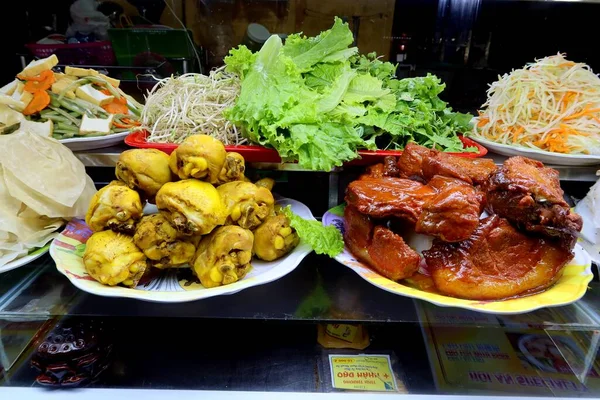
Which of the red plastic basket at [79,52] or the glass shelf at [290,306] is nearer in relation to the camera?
the glass shelf at [290,306]

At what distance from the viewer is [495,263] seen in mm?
1220

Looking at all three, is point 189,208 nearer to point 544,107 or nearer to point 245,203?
point 245,203

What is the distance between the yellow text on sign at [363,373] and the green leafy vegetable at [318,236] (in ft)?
1.32

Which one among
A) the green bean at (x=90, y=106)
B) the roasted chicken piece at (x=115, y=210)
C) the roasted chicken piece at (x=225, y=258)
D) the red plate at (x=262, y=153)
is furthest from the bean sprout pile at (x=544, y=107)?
the green bean at (x=90, y=106)

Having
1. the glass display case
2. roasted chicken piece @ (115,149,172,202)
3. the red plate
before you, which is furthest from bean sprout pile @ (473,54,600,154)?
roasted chicken piece @ (115,149,172,202)

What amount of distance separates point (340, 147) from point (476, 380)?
94 centimetres

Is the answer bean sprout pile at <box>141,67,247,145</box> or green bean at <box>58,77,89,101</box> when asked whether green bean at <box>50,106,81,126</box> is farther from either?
bean sprout pile at <box>141,67,247,145</box>

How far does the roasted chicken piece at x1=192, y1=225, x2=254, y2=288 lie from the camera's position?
47.9 inches

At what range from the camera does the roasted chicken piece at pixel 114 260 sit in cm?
120

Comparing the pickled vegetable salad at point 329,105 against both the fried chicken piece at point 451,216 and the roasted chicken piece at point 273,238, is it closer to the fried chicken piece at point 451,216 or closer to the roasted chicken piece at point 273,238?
the roasted chicken piece at point 273,238

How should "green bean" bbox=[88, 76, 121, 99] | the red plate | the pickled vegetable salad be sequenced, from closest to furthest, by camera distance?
the pickled vegetable salad
the red plate
"green bean" bbox=[88, 76, 121, 99]

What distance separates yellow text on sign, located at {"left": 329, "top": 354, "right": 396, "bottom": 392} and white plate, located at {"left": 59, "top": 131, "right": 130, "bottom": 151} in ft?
4.32

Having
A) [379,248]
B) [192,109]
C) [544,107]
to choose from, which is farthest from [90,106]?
[544,107]

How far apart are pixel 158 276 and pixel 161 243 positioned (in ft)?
0.56
